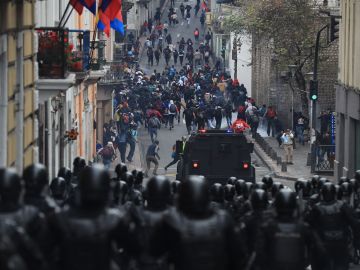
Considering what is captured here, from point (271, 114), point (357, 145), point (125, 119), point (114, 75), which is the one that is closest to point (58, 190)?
point (357, 145)

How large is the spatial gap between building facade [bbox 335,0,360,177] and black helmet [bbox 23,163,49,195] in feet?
84.8

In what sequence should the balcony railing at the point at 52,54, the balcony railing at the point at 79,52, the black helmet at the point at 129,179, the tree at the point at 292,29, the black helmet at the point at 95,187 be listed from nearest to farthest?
the black helmet at the point at 95,187, the black helmet at the point at 129,179, the balcony railing at the point at 52,54, the balcony railing at the point at 79,52, the tree at the point at 292,29

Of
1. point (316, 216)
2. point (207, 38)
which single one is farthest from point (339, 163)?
point (207, 38)

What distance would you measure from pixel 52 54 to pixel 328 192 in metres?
9.64

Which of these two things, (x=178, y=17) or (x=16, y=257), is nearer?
(x=16, y=257)

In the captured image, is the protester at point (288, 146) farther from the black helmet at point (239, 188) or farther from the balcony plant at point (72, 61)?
the black helmet at point (239, 188)

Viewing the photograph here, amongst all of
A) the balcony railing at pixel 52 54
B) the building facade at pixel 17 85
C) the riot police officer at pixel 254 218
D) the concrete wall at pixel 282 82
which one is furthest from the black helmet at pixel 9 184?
the concrete wall at pixel 282 82

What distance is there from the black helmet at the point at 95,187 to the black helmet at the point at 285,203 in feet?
11.1

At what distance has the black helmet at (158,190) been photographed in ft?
45.0

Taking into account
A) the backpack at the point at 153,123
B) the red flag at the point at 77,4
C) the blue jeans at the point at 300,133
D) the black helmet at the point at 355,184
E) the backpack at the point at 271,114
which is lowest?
the blue jeans at the point at 300,133

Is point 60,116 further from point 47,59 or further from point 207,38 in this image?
point 207,38

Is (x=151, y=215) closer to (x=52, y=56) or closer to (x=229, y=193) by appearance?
(x=229, y=193)

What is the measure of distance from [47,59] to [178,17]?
263 ft

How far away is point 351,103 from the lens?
133 ft
